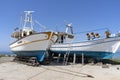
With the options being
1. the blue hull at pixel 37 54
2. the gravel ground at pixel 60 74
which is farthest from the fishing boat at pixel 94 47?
the gravel ground at pixel 60 74

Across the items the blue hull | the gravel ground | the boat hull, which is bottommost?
the gravel ground

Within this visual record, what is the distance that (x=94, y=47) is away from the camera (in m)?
17.4

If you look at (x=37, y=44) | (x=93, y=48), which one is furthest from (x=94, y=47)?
(x=37, y=44)

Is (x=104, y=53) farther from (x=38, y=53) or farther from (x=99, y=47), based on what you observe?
(x=38, y=53)

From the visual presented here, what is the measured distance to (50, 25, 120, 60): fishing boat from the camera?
651 inches

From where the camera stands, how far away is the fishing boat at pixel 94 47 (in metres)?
16.5

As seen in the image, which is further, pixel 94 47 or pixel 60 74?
pixel 94 47

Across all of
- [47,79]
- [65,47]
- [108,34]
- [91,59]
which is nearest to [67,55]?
[65,47]

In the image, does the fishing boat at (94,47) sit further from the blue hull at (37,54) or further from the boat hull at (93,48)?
the blue hull at (37,54)

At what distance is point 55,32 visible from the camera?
65.7 ft

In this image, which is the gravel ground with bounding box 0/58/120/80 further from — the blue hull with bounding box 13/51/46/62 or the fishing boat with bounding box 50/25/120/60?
the blue hull with bounding box 13/51/46/62

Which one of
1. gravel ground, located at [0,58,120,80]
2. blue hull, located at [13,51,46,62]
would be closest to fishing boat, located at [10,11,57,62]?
blue hull, located at [13,51,46,62]

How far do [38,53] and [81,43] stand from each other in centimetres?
426

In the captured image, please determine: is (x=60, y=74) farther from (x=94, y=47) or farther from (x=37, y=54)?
(x=37, y=54)
